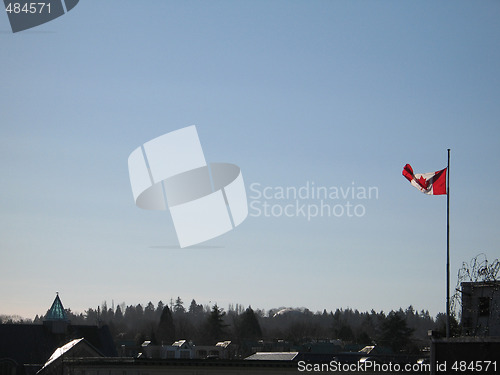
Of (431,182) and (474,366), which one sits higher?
(431,182)

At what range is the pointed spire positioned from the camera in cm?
11456

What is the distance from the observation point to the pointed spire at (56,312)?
114556mm

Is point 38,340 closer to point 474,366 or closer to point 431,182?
point 431,182

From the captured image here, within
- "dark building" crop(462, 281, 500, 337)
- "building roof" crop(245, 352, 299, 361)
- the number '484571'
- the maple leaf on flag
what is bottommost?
"building roof" crop(245, 352, 299, 361)

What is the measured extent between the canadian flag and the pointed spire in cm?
8030

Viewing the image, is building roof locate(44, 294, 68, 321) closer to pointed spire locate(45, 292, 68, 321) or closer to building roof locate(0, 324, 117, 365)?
pointed spire locate(45, 292, 68, 321)

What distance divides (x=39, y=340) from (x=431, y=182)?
77.6m

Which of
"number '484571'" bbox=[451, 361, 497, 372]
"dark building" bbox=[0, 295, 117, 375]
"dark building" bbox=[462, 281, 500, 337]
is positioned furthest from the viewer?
"dark building" bbox=[0, 295, 117, 375]

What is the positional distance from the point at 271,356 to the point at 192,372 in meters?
16.5

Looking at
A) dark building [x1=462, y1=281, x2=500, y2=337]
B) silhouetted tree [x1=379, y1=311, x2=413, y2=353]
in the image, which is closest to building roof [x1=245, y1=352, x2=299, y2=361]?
dark building [x1=462, y1=281, x2=500, y2=337]

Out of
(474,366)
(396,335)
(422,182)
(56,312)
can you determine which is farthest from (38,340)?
(474,366)

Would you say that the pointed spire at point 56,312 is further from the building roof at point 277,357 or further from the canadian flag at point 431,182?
the canadian flag at point 431,182

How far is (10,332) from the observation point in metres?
108

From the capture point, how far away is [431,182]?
144 feet
